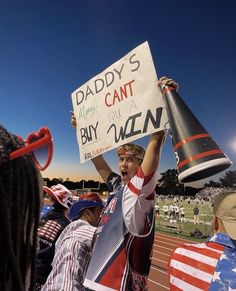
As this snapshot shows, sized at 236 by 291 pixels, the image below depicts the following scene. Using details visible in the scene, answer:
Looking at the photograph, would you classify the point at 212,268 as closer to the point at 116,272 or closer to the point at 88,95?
the point at 116,272

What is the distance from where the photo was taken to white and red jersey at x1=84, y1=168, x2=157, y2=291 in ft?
7.11

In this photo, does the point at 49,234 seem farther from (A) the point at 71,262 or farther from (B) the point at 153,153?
(B) the point at 153,153

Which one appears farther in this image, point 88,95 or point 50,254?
point 50,254

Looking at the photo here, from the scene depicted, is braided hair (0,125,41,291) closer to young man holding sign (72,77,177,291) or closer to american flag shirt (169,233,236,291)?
young man holding sign (72,77,177,291)

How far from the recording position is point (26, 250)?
0.99 m

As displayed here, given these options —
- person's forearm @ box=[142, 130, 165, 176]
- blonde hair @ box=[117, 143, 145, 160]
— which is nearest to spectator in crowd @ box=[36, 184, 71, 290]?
blonde hair @ box=[117, 143, 145, 160]

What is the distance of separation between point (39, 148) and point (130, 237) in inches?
53.4

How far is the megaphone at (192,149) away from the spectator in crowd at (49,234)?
1.77 meters

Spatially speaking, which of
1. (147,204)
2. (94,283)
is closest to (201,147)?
(147,204)

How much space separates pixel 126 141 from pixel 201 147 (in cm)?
85

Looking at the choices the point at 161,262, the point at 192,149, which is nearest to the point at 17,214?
the point at 192,149

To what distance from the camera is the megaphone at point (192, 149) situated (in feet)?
5.94

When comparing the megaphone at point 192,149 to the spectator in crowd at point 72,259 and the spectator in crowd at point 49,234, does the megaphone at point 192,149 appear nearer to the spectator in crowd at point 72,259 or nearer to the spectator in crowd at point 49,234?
the spectator in crowd at point 72,259

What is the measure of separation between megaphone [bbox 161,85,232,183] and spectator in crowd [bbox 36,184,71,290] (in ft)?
5.81
